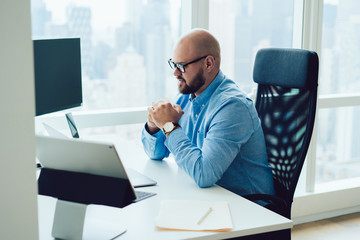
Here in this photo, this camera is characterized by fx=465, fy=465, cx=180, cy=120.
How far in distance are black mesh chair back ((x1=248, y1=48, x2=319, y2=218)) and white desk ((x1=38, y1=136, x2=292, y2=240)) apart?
15.2 inches

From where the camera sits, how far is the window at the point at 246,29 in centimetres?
301

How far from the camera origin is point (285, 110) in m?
2.05

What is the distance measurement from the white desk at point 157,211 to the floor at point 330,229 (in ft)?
5.20

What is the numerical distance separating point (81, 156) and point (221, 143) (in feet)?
2.29

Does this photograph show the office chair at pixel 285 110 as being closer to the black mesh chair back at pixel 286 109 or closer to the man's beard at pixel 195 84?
the black mesh chair back at pixel 286 109

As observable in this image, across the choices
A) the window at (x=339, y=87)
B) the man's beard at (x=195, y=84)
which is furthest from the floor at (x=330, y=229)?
the man's beard at (x=195, y=84)

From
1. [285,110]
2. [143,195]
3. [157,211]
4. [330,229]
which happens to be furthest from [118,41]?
[330,229]

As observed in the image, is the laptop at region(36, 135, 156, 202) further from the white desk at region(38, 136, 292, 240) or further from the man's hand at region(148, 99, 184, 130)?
the man's hand at region(148, 99, 184, 130)

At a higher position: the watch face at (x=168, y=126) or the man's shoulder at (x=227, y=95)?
the man's shoulder at (x=227, y=95)

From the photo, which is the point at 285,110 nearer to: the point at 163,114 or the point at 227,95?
the point at 227,95

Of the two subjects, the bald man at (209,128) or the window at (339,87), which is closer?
the bald man at (209,128)

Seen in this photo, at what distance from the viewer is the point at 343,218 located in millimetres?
3467

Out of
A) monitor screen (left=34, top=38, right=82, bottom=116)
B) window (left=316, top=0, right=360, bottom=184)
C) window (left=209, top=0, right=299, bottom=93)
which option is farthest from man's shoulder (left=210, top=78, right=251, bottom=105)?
window (left=316, top=0, right=360, bottom=184)

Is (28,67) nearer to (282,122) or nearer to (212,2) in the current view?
(282,122)
